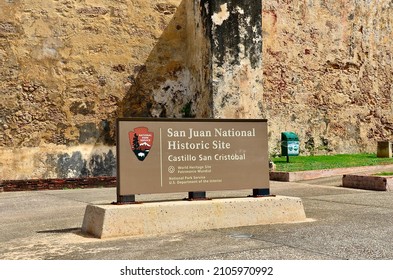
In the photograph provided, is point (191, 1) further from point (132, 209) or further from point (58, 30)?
point (132, 209)

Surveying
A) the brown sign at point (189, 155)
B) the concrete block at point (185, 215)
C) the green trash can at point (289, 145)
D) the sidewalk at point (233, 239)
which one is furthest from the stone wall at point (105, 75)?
the concrete block at point (185, 215)

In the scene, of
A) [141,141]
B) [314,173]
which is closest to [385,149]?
[314,173]

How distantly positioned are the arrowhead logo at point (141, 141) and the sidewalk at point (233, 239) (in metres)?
0.84

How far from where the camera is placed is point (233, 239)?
4.71 meters

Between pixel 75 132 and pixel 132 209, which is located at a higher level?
pixel 75 132

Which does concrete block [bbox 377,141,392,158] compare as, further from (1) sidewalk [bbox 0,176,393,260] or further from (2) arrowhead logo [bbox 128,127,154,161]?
(2) arrowhead logo [bbox 128,127,154,161]

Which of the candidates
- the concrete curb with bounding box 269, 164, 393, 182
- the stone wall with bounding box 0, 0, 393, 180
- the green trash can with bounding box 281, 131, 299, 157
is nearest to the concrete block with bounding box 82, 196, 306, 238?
the concrete curb with bounding box 269, 164, 393, 182

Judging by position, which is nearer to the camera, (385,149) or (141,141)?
(141,141)

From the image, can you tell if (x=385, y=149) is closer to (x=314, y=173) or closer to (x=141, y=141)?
(x=314, y=173)

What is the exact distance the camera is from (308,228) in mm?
5242

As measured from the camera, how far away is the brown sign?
5184 millimetres

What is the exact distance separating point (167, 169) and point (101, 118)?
6.79 meters

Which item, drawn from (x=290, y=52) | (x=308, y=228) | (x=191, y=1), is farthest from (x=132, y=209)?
(x=290, y=52)

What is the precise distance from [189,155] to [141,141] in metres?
0.52
